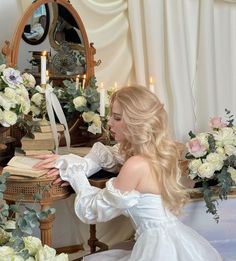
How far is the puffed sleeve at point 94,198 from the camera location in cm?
176

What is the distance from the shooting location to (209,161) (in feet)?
7.18

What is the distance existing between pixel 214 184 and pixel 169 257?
64 centimetres

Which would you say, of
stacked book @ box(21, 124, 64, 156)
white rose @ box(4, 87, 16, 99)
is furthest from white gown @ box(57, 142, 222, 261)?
white rose @ box(4, 87, 16, 99)

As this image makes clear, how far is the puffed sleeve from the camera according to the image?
1.76 m

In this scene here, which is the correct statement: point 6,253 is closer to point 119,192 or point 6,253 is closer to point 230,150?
point 119,192

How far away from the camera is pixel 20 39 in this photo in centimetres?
A: 224

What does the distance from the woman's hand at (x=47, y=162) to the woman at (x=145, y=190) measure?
104 mm

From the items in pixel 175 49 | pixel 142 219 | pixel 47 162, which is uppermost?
pixel 175 49

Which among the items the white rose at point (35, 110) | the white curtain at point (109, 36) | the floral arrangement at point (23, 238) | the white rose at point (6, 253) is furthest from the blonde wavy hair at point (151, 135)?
the white curtain at point (109, 36)

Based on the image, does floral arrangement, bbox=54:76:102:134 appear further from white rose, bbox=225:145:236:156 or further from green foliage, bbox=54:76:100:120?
white rose, bbox=225:145:236:156

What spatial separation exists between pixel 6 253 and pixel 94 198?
72cm

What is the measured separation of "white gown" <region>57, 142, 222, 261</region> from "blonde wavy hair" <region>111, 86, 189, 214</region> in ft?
0.21

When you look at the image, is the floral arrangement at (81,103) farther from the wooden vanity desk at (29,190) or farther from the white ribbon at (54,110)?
the wooden vanity desk at (29,190)

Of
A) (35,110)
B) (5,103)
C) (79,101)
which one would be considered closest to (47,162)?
(5,103)
